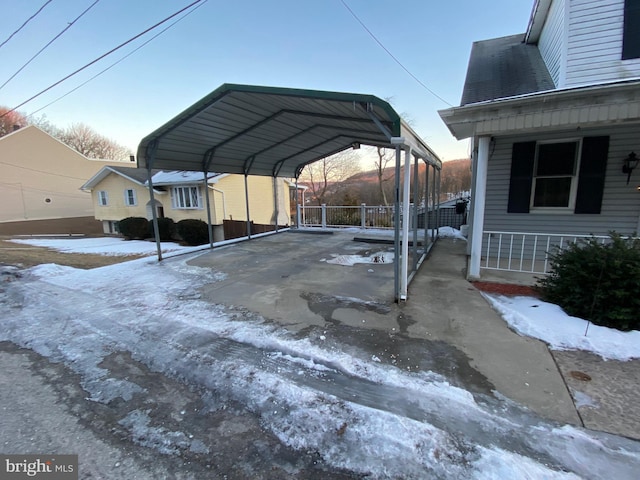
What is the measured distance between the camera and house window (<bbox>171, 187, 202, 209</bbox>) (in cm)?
1650

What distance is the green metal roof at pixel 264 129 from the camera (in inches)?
170

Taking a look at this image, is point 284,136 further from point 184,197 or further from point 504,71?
point 184,197

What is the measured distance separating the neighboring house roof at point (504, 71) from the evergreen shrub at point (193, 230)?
1347 cm

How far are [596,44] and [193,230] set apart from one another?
16208 millimetres

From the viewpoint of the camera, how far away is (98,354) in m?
3.08

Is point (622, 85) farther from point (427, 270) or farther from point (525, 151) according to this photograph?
point (427, 270)

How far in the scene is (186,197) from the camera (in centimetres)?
1691

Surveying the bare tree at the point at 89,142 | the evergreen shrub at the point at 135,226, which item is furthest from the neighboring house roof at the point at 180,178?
the bare tree at the point at 89,142

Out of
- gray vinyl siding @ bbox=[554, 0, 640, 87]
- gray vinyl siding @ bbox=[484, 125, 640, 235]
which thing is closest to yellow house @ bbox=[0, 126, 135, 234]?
gray vinyl siding @ bbox=[484, 125, 640, 235]

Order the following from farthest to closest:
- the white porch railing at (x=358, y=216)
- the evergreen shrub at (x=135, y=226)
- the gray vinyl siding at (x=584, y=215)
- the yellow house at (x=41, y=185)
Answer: the yellow house at (x=41, y=185), the evergreen shrub at (x=135, y=226), the white porch railing at (x=358, y=216), the gray vinyl siding at (x=584, y=215)

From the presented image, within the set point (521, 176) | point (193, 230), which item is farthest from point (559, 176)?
point (193, 230)

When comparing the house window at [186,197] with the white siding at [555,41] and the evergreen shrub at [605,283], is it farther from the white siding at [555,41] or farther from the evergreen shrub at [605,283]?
the evergreen shrub at [605,283]

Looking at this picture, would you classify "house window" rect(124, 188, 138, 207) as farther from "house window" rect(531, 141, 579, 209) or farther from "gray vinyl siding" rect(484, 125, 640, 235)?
"house window" rect(531, 141, 579, 209)

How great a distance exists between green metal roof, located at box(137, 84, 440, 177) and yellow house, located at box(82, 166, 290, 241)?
5784 mm
